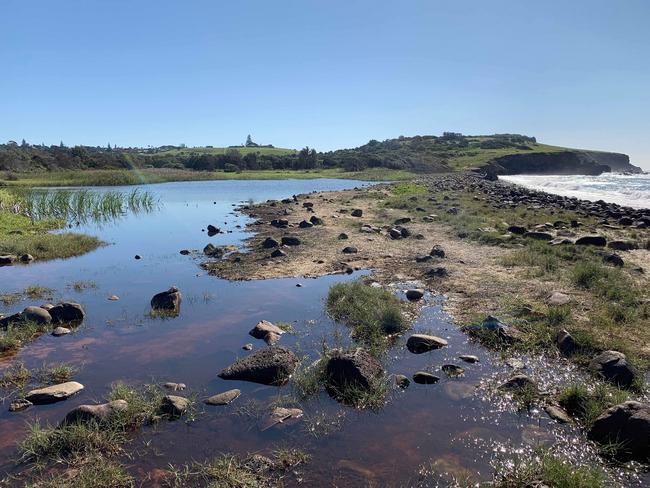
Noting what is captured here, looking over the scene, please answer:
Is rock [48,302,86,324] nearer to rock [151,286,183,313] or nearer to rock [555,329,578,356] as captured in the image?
rock [151,286,183,313]

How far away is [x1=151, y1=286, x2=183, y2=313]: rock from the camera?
12.1 metres

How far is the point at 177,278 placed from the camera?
1595 cm

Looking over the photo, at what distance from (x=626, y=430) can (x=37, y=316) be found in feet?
40.3

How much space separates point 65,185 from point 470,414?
66788 mm

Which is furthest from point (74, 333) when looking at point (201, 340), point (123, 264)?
point (123, 264)

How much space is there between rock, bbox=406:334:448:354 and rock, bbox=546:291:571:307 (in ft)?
11.7

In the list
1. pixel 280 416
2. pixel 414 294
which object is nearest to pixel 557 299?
pixel 414 294

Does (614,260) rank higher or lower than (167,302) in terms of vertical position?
higher

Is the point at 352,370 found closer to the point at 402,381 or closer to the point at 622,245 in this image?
the point at 402,381

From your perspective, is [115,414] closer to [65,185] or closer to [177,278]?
[177,278]

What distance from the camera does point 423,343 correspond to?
9289 mm

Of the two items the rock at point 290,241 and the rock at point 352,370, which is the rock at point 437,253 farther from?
the rock at point 352,370

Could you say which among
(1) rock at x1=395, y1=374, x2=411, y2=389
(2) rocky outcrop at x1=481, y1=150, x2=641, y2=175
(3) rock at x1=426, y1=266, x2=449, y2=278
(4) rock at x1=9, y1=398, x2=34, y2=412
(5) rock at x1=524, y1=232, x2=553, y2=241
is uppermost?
(2) rocky outcrop at x1=481, y1=150, x2=641, y2=175

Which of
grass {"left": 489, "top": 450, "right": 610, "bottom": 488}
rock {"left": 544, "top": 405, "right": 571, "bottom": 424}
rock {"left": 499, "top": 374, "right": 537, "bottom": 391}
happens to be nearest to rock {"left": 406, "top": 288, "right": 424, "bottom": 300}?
rock {"left": 499, "top": 374, "right": 537, "bottom": 391}
